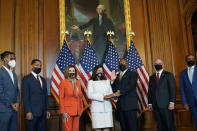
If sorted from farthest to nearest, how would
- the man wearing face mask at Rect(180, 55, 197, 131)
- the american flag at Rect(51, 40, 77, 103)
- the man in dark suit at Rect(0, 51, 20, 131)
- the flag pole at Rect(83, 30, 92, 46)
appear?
1. the flag pole at Rect(83, 30, 92, 46)
2. the american flag at Rect(51, 40, 77, 103)
3. the man wearing face mask at Rect(180, 55, 197, 131)
4. the man in dark suit at Rect(0, 51, 20, 131)

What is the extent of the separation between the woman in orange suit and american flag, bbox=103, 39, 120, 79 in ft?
4.62

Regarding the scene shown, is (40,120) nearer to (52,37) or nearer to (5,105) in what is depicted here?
(5,105)

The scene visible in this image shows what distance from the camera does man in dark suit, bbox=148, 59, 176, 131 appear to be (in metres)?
4.43

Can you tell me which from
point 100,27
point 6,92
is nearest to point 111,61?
point 100,27

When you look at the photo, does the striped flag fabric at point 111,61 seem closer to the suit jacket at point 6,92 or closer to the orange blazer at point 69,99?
the orange blazer at point 69,99

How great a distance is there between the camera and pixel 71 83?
4.48 metres

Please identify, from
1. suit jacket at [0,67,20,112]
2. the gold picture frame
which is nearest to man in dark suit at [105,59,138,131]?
suit jacket at [0,67,20,112]

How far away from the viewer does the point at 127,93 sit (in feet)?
14.8

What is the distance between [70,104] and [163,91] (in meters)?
1.84

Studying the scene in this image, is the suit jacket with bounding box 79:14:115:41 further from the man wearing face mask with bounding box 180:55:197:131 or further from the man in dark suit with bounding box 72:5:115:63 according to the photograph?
the man wearing face mask with bounding box 180:55:197:131

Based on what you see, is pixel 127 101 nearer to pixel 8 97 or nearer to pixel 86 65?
pixel 86 65

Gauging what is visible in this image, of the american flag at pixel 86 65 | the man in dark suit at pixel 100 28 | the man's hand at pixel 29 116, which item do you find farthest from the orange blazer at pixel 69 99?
the man in dark suit at pixel 100 28

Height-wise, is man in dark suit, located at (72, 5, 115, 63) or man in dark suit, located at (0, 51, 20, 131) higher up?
man in dark suit, located at (72, 5, 115, 63)

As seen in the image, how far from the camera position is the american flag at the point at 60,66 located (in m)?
5.47
